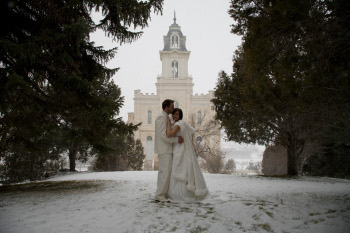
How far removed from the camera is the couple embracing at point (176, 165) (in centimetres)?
467

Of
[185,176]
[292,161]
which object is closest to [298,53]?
[185,176]

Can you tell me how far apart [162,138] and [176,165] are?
1.96 ft

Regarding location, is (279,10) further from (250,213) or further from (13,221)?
(13,221)

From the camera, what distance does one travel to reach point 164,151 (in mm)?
4824

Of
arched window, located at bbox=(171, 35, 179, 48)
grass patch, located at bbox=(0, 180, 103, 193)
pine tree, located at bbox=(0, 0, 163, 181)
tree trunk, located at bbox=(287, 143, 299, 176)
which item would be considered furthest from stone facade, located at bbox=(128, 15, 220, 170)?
pine tree, located at bbox=(0, 0, 163, 181)

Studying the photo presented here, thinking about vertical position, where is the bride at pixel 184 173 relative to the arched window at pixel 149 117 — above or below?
below

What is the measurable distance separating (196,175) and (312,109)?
9.63 ft

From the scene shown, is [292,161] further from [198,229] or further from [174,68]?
[174,68]

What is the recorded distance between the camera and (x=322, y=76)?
443 centimetres

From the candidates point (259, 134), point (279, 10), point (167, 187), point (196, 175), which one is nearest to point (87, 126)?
point (167, 187)

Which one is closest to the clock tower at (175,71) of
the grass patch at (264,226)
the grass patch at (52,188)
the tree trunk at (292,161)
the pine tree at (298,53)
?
the tree trunk at (292,161)

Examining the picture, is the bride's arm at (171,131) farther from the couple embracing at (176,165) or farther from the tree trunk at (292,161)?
the tree trunk at (292,161)

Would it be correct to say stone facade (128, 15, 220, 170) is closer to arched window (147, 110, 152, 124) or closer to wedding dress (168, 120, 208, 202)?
arched window (147, 110, 152, 124)

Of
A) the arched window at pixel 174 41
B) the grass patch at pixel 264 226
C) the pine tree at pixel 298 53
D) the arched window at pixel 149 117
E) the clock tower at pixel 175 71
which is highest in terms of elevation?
the arched window at pixel 174 41
